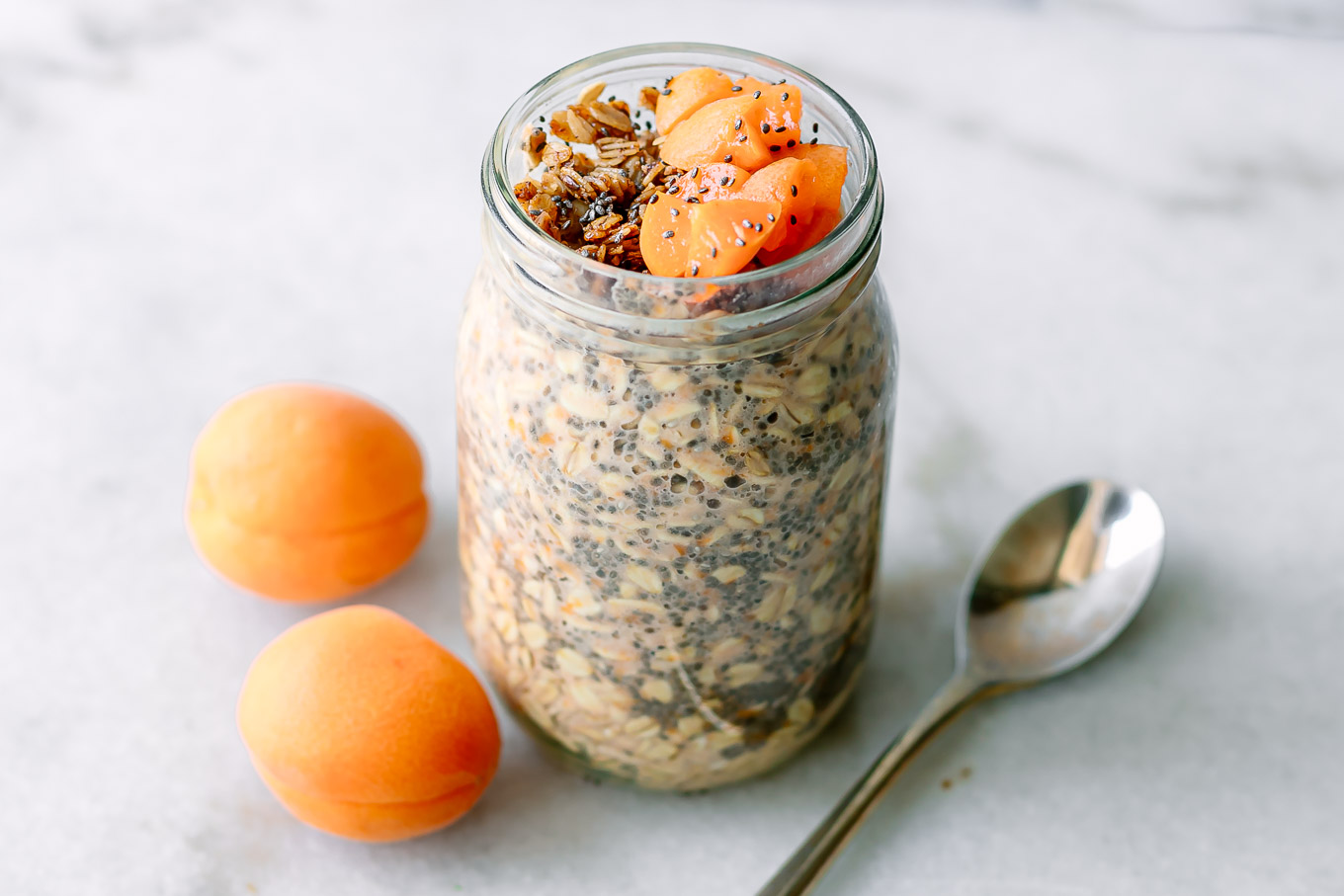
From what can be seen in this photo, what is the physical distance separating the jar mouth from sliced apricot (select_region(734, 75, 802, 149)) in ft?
0.13

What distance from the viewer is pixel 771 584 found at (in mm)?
823

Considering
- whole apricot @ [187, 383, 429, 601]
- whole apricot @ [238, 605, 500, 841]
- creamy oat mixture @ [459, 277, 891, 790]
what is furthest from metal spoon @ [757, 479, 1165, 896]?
whole apricot @ [187, 383, 429, 601]

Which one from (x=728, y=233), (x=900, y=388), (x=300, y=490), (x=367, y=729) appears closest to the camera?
(x=728, y=233)

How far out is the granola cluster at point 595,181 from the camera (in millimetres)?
753

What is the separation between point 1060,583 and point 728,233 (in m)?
0.51

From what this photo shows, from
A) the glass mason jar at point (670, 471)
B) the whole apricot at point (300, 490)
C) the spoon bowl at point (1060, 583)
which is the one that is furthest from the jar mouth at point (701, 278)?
the spoon bowl at point (1060, 583)

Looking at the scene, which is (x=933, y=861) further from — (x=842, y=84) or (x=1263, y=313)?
(x=842, y=84)

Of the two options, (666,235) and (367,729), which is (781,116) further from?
(367,729)

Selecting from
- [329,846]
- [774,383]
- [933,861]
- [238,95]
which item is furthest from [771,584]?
[238,95]

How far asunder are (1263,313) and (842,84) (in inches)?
19.6

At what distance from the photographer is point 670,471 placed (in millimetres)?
752

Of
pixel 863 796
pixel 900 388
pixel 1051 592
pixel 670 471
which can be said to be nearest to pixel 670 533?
pixel 670 471

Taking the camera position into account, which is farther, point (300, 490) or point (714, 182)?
point (300, 490)

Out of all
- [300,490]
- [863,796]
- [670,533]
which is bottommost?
[863,796]
